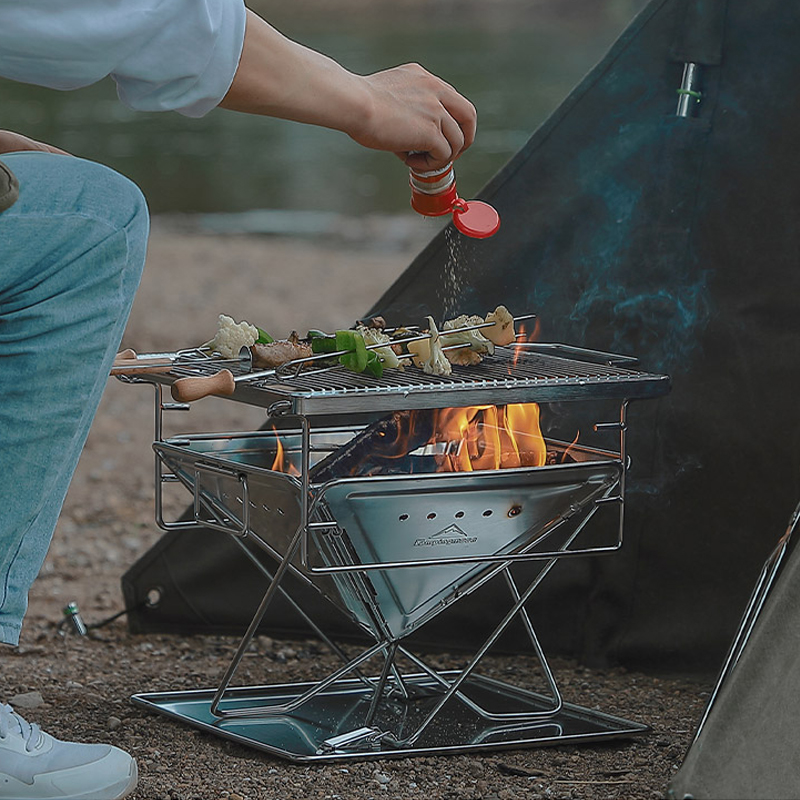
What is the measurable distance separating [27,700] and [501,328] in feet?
4.08

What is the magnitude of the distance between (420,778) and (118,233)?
1097 millimetres

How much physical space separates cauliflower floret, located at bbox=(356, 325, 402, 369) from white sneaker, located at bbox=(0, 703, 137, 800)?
823 mm

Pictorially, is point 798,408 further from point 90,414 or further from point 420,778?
point 90,414

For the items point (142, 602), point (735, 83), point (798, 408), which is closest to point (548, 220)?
point (735, 83)

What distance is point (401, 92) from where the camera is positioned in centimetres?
213

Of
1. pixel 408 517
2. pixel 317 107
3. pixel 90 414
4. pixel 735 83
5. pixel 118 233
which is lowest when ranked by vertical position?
pixel 408 517

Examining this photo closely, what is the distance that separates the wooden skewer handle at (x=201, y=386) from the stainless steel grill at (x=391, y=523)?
8 cm

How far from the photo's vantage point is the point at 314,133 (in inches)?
1204

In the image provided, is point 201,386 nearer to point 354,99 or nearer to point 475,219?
point 354,99

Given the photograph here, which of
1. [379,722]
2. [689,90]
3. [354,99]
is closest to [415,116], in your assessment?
[354,99]

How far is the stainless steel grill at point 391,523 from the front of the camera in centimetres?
226

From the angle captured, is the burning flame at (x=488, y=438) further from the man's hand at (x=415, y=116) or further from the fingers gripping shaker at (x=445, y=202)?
the man's hand at (x=415, y=116)

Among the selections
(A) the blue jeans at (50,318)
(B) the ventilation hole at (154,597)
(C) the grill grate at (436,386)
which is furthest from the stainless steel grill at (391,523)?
(B) the ventilation hole at (154,597)

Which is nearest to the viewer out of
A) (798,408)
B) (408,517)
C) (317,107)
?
(317,107)
